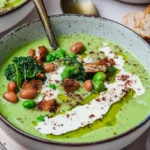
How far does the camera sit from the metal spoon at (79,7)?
269cm

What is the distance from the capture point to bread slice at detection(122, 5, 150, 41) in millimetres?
2723

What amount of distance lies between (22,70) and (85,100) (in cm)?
36

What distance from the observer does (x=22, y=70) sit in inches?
83.4

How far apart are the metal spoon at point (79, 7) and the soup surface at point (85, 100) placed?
1.46 feet

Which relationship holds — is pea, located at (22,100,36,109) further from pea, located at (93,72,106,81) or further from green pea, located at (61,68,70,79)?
pea, located at (93,72,106,81)

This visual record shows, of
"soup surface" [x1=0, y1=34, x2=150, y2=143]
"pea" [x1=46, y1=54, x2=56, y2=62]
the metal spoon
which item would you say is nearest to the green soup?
the metal spoon

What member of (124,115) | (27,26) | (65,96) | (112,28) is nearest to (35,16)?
(27,26)

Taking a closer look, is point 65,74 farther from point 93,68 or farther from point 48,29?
point 48,29

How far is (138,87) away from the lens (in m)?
2.09

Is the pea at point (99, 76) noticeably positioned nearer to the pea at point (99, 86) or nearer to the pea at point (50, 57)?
the pea at point (99, 86)

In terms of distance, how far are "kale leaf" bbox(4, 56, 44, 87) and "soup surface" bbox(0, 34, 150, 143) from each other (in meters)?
0.04

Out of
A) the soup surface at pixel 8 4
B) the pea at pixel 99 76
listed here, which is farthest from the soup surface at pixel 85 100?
the soup surface at pixel 8 4

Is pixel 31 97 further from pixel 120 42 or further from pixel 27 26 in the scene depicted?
pixel 120 42

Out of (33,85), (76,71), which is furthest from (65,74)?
(33,85)
